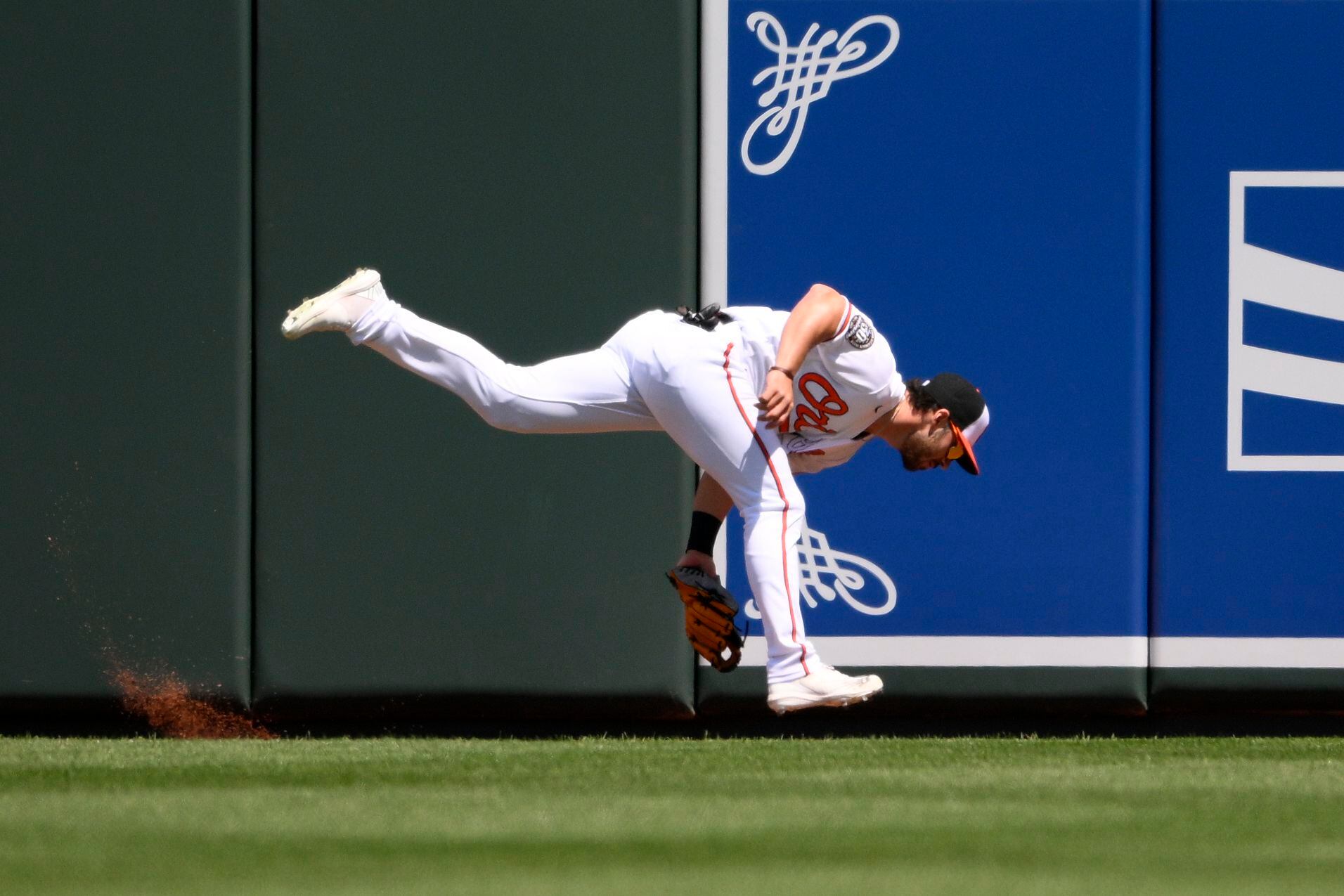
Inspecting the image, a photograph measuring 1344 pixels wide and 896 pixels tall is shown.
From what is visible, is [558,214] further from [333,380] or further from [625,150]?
[333,380]

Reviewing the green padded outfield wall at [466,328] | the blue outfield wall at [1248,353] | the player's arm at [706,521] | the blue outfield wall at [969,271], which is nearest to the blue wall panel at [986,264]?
the blue outfield wall at [969,271]

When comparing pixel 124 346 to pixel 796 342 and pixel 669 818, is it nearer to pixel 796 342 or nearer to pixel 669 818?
pixel 796 342

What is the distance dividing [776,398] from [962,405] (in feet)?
1.97

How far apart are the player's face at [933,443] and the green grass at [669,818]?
833 millimetres

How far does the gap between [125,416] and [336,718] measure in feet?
4.20

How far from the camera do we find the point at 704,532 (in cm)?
436

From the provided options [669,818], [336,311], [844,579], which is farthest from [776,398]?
[844,579]

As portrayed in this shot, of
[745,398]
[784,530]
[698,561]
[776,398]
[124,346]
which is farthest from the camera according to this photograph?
[124,346]

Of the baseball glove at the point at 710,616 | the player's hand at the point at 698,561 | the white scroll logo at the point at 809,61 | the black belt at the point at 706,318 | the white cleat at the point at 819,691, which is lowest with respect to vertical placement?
the white cleat at the point at 819,691

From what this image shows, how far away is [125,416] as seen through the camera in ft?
18.8

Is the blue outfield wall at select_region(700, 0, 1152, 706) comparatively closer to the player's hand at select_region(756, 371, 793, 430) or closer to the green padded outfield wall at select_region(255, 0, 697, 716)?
the green padded outfield wall at select_region(255, 0, 697, 716)

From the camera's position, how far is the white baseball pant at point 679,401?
3.95 meters

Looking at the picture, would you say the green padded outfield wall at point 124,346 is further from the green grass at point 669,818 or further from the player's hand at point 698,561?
the player's hand at point 698,561

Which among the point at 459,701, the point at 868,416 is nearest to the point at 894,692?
the point at 459,701
